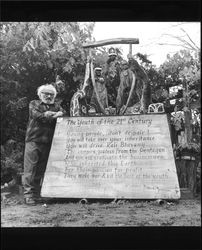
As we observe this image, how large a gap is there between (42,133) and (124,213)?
129 cm

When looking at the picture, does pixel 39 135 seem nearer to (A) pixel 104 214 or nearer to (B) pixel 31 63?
(B) pixel 31 63

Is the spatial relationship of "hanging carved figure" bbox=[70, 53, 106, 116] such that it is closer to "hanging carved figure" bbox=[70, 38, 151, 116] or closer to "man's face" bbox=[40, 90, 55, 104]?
"hanging carved figure" bbox=[70, 38, 151, 116]

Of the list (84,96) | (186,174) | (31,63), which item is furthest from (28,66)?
(186,174)

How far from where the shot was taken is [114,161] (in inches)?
190

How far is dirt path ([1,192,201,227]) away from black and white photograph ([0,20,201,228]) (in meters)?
0.01

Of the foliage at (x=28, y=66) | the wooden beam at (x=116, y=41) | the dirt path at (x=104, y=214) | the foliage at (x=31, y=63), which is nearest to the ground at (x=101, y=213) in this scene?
the dirt path at (x=104, y=214)

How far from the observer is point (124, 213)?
15.5ft

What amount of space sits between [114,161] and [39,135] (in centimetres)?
91

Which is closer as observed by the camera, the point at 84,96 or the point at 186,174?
the point at 186,174

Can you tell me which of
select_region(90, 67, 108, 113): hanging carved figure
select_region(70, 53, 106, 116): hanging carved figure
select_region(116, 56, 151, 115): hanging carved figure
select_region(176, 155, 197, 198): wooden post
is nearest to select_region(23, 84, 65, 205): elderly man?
select_region(70, 53, 106, 116): hanging carved figure

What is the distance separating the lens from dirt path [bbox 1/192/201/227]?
468cm
